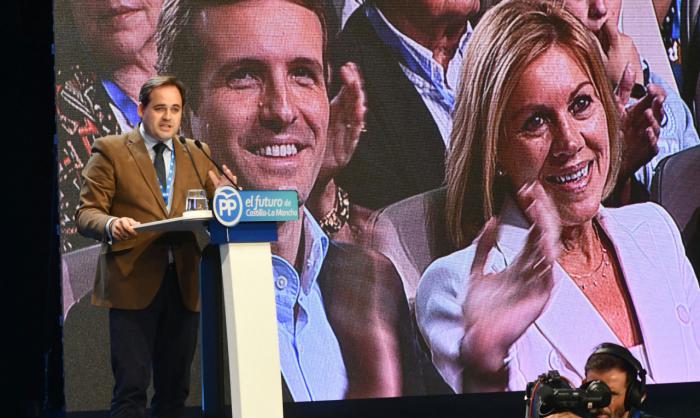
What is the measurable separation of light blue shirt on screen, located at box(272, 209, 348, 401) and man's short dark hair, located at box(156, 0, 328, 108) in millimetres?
904

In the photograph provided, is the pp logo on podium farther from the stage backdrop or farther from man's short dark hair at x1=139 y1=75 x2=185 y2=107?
A: the stage backdrop

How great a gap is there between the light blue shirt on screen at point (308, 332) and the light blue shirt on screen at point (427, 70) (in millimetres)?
866

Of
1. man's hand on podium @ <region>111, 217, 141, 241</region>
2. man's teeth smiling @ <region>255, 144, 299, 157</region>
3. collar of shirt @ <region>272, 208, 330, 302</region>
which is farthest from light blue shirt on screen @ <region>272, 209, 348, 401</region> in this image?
man's hand on podium @ <region>111, 217, 141, 241</region>

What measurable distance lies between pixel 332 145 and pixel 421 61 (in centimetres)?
65

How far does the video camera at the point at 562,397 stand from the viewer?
230 centimetres

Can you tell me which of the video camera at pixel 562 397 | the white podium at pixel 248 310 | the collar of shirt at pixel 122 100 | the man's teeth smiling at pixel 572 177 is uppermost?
the collar of shirt at pixel 122 100

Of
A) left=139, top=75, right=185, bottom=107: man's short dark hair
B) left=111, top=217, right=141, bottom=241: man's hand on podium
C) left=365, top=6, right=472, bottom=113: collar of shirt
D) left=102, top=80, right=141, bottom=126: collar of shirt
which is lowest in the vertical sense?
left=111, top=217, right=141, bottom=241: man's hand on podium

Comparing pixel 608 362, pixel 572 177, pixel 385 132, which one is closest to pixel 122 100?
pixel 385 132

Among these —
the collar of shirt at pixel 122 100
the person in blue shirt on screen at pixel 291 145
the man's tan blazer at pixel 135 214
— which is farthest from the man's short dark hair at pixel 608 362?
the collar of shirt at pixel 122 100

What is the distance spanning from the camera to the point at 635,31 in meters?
5.44

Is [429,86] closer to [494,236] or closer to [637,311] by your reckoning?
[494,236]

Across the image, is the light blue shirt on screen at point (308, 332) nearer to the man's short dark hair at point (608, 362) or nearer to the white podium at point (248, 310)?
the white podium at point (248, 310)

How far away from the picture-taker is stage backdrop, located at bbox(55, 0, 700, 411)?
4754 mm

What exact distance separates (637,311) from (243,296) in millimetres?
3219
